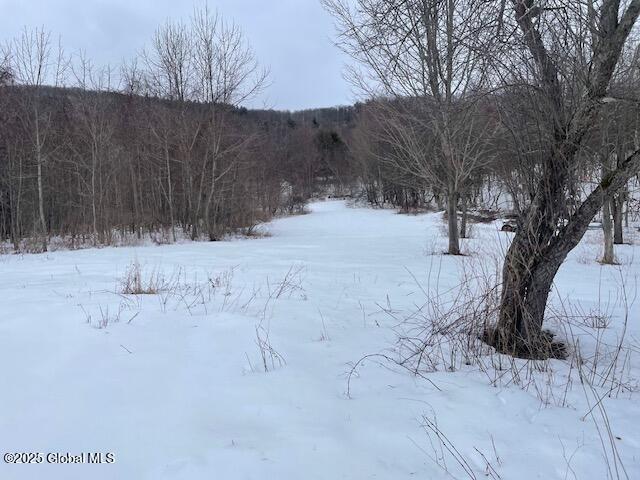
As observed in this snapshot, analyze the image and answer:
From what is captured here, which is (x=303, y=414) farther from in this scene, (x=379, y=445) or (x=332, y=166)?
(x=332, y=166)

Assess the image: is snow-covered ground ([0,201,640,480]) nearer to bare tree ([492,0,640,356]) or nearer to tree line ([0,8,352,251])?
bare tree ([492,0,640,356])

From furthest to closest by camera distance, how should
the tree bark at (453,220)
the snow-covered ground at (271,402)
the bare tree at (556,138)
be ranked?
1. the tree bark at (453,220)
2. the bare tree at (556,138)
3. the snow-covered ground at (271,402)

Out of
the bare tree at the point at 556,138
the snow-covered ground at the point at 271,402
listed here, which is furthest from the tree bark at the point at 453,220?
the bare tree at the point at 556,138

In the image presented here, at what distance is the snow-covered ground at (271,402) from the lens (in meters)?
2.00

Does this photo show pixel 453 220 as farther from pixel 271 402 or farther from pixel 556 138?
pixel 271 402

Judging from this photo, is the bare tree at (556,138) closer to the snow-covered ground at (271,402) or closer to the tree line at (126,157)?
the snow-covered ground at (271,402)

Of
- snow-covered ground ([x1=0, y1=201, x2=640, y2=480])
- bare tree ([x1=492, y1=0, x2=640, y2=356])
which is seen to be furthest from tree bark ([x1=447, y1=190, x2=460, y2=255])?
bare tree ([x1=492, y1=0, x2=640, y2=356])

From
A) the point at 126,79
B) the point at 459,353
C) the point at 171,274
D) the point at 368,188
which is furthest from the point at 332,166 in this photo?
the point at 459,353

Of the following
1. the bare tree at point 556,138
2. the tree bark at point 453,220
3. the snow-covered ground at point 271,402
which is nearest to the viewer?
the snow-covered ground at point 271,402

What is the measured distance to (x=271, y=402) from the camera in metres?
2.60

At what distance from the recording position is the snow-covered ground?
1995mm

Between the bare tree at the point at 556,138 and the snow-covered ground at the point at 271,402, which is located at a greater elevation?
the bare tree at the point at 556,138

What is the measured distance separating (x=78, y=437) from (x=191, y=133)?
16822 mm

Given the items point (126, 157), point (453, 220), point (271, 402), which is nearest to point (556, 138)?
point (271, 402)
